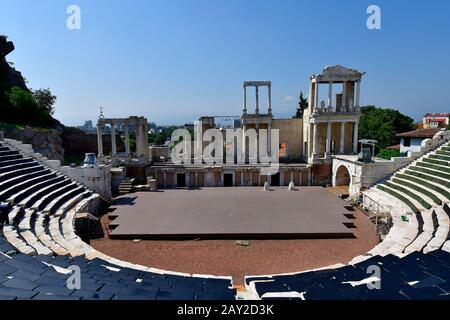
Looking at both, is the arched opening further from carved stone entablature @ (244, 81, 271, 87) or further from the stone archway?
carved stone entablature @ (244, 81, 271, 87)

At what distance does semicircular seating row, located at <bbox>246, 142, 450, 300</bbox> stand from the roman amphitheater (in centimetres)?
8

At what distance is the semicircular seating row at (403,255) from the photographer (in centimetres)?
628

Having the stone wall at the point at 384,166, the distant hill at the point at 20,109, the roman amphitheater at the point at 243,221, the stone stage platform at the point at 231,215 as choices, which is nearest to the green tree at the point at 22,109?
the distant hill at the point at 20,109

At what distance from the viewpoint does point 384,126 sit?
50406 mm

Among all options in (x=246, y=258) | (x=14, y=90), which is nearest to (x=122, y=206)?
(x=246, y=258)

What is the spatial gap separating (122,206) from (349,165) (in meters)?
17.7

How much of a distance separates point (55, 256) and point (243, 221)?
384 inches

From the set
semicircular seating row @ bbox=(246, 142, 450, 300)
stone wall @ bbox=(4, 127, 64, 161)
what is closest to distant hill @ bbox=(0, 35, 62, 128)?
stone wall @ bbox=(4, 127, 64, 161)

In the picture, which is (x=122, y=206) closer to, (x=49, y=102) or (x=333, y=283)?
(x=333, y=283)

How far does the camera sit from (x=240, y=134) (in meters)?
32.2

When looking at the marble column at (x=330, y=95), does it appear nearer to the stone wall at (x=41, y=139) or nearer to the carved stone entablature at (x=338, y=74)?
the carved stone entablature at (x=338, y=74)

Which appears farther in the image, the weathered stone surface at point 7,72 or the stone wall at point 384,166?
the weathered stone surface at point 7,72

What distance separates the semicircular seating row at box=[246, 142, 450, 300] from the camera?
20.6 ft

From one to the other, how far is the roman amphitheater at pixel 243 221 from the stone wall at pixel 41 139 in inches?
323
